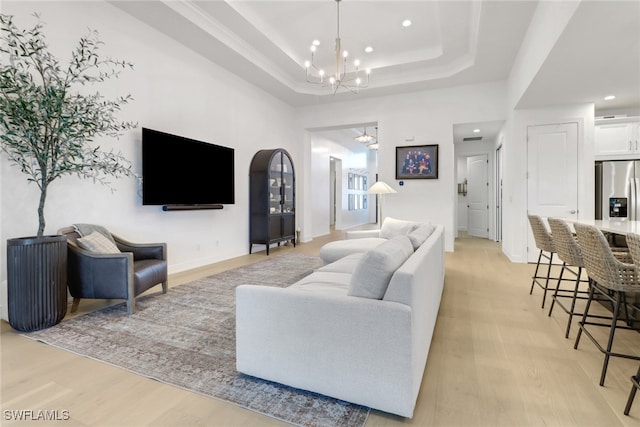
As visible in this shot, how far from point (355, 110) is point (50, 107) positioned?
5.47 m

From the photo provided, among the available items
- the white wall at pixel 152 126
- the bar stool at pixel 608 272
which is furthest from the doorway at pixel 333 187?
the bar stool at pixel 608 272

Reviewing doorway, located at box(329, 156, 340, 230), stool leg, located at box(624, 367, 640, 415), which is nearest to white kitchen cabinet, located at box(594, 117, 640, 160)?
stool leg, located at box(624, 367, 640, 415)

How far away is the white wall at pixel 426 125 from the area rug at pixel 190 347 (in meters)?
4.29

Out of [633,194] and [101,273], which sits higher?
[633,194]

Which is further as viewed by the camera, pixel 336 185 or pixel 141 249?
pixel 336 185

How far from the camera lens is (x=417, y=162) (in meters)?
6.32

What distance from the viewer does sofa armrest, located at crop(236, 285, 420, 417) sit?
1.43 m

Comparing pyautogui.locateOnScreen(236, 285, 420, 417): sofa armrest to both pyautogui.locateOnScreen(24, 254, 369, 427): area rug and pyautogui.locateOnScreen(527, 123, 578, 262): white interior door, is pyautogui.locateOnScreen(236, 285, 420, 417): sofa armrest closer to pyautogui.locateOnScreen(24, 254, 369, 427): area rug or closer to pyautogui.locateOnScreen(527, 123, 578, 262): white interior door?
pyautogui.locateOnScreen(24, 254, 369, 427): area rug

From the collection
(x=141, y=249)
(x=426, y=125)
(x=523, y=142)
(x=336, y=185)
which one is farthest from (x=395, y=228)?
(x=336, y=185)

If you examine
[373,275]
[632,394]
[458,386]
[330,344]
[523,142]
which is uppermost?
[523,142]

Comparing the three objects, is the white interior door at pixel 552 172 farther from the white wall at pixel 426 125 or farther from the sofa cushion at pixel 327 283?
the sofa cushion at pixel 327 283

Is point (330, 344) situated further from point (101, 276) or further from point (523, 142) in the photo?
point (523, 142)

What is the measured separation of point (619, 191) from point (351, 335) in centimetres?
602

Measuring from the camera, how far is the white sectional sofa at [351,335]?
1.43m
